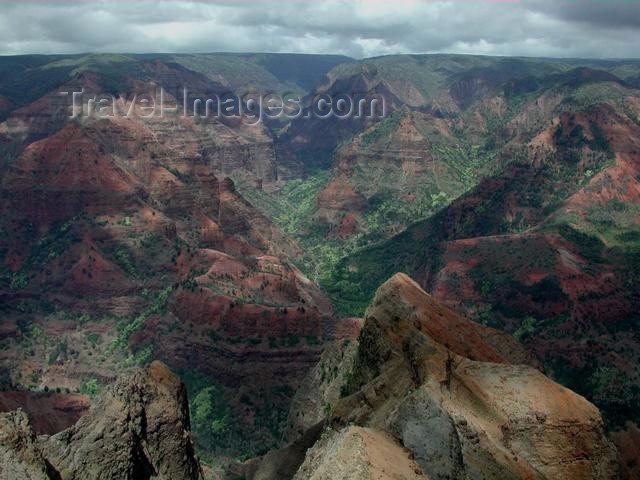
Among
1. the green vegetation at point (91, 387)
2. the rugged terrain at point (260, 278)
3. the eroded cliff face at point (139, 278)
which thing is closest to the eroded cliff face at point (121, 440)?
the rugged terrain at point (260, 278)

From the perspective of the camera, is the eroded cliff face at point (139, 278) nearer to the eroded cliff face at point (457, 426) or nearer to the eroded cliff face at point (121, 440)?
the eroded cliff face at point (457, 426)

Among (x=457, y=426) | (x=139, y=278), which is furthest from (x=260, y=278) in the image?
(x=457, y=426)

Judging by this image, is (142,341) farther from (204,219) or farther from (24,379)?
(204,219)

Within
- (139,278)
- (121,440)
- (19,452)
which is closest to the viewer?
(19,452)

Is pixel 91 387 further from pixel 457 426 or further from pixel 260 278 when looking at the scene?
pixel 457 426

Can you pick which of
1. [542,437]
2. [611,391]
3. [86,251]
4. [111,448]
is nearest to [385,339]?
[542,437]
